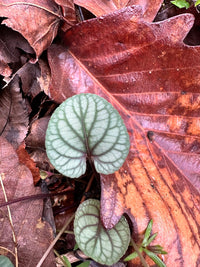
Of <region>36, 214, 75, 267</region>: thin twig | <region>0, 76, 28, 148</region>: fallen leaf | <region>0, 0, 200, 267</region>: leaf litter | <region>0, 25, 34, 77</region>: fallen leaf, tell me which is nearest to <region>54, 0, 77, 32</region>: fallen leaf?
<region>0, 0, 200, 267</region>: leaf litter

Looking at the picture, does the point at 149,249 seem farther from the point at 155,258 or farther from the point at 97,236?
the point at 97,236

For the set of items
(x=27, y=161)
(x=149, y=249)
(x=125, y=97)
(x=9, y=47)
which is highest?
(x=9, y=47)

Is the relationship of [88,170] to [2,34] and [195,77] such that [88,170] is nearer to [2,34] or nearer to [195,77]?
[195,77]

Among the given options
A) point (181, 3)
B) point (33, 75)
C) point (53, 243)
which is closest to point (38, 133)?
point (33, 75)

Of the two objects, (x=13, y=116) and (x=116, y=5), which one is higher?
(x=116, y=5)

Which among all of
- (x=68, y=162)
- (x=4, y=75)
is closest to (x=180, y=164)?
(x=68, y=162)

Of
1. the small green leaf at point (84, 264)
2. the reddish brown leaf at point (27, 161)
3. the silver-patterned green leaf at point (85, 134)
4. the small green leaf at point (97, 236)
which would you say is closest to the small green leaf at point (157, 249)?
the small green leaf at point (97, 236)

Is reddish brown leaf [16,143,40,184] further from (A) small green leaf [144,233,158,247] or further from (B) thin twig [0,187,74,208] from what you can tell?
(A) small green leaf [144,233,158,247]

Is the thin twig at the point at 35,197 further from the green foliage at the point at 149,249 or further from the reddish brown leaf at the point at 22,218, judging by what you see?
the green foliage at the point at 149,249
